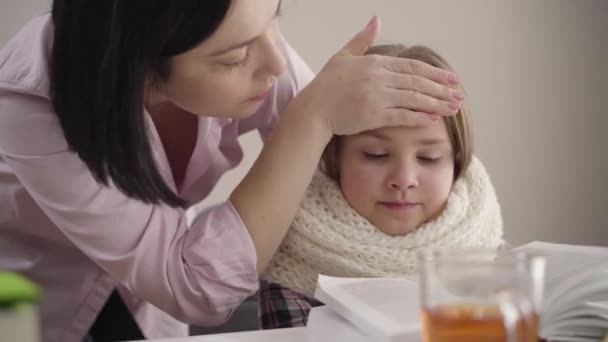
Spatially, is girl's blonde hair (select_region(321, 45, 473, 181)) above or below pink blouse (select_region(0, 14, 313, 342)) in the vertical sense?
above

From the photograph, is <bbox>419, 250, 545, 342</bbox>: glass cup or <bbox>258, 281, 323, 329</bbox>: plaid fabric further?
<bbox>258, 281, 323, 329</bbox>: plaid fabric

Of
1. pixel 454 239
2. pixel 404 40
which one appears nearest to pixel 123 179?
pixel 454 239

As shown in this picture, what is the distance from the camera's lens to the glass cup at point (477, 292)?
0.53 m

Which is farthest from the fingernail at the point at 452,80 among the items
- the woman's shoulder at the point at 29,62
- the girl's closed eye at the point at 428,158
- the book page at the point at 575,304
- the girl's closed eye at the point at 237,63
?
the woman's shoulder at the point at 29,62

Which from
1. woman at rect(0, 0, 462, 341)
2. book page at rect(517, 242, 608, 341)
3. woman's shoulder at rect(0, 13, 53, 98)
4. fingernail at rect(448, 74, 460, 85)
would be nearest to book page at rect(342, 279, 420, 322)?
book page at rect(517, 242, 608, 341)

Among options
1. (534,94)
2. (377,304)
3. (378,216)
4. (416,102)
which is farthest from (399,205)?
(534,94)

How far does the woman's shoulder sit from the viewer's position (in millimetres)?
1016

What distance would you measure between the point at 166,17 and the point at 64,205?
10.1 inches

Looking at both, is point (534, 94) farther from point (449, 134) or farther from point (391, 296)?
point (391, 296)

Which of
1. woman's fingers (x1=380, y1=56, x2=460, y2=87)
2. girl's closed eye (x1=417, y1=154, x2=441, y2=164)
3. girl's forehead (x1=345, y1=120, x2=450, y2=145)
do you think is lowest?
girl's closed eye (x1=417, y1=154, x2=441, y2=164)

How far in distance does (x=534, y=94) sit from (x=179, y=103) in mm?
1285

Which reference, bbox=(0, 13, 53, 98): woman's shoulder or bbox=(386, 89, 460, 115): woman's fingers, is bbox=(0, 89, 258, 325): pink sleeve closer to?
bbox=(0, 13, 53, 98): woman's shoulder

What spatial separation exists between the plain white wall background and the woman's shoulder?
0.99m

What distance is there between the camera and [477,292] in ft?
1.78
